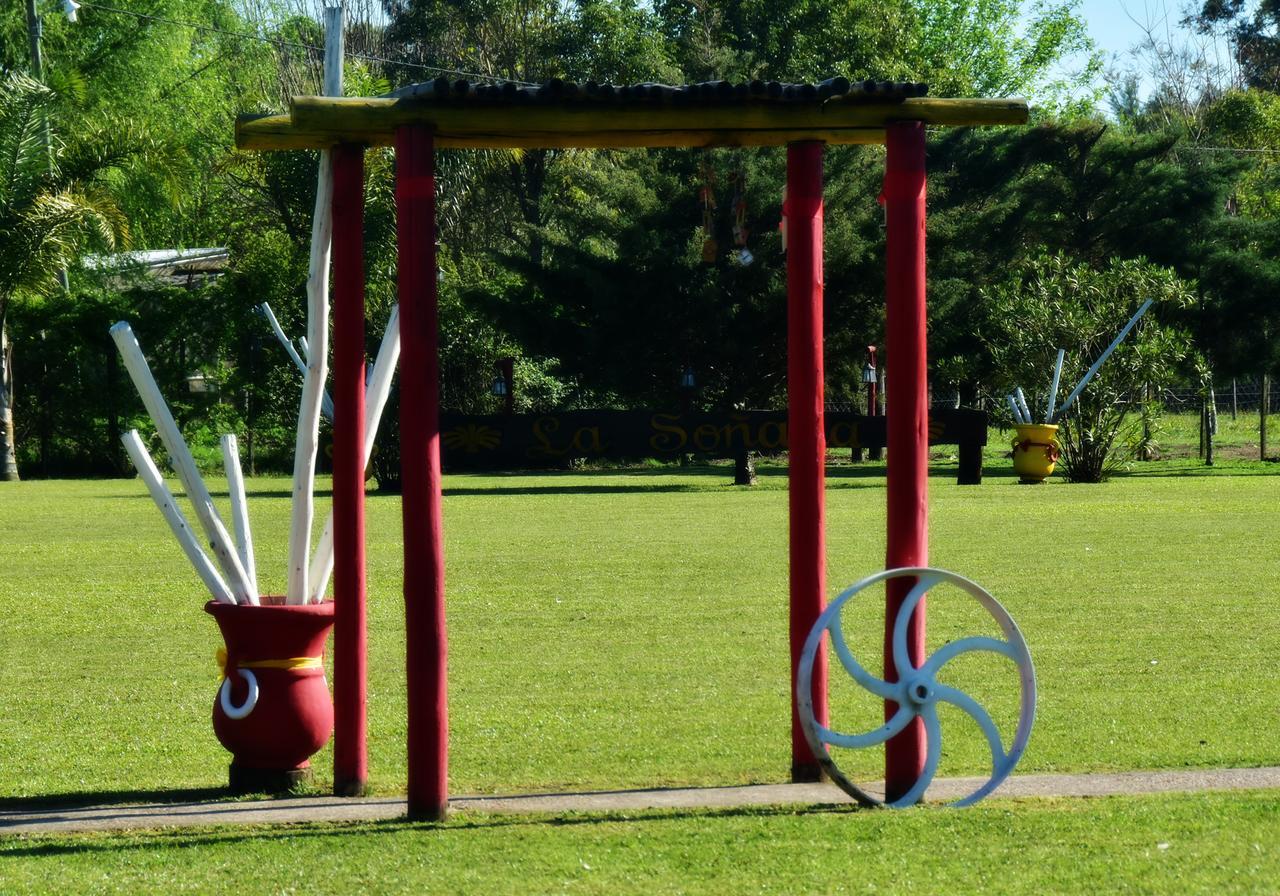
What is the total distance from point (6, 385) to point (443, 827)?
92.7 feet

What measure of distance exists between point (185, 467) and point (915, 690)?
111 inches

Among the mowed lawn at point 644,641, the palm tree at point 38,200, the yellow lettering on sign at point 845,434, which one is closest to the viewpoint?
the mowed lawn at point 644,641

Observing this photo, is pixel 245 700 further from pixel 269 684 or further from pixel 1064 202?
pixel 1064 202

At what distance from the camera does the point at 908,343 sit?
5902 millimetres

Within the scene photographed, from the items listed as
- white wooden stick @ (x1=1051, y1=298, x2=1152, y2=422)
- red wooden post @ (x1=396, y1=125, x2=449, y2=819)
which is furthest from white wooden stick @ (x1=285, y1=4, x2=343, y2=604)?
white wooden stick @ (x1=1051, y1=298, x2=1152, y2=422)

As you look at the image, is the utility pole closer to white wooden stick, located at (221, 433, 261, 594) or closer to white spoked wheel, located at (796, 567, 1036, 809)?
white wooden stick, located at (221, 433, 261, 594)

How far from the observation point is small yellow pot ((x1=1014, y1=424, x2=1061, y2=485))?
2742 cm

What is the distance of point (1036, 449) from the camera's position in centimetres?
2753

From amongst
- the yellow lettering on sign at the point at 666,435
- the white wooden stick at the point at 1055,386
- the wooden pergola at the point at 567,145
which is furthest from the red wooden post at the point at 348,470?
the white wooden stick at the point at 1055,386

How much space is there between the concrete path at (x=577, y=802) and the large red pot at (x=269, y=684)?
20 centimetres

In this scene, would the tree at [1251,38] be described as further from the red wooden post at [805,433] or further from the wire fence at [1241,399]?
the red wooden post at [805,433]

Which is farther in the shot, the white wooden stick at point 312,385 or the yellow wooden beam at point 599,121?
the white wooden stick at point 312,385

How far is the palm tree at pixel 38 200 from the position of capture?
29922 millimetres

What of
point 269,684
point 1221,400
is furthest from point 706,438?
point 1221,400
